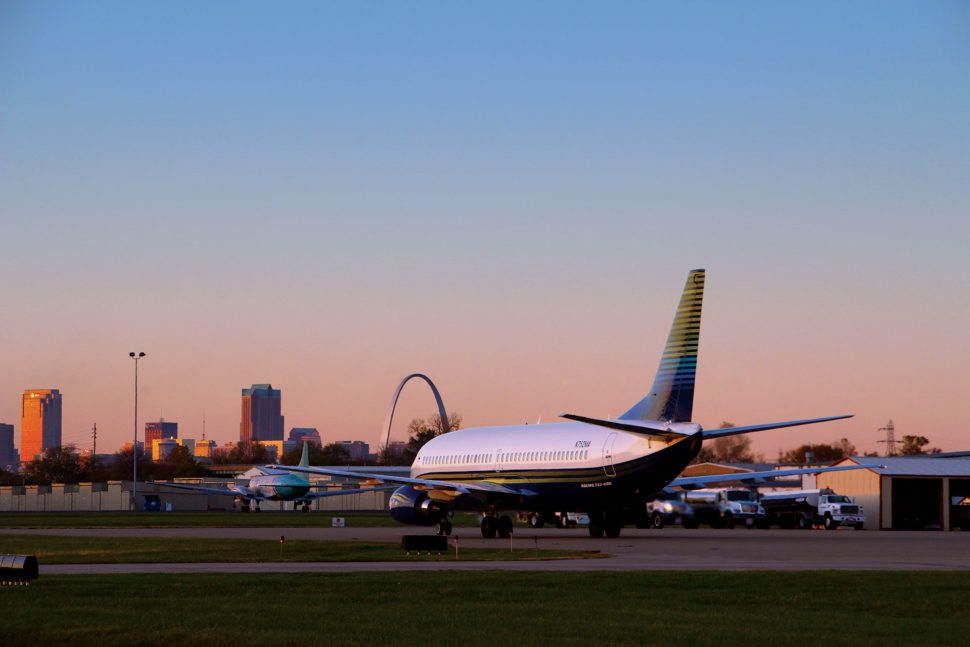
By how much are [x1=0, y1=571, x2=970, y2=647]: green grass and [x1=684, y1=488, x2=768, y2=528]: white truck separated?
39.2 meters

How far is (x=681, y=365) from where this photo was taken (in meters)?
41.8

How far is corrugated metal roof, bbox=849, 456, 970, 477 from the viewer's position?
6675cm

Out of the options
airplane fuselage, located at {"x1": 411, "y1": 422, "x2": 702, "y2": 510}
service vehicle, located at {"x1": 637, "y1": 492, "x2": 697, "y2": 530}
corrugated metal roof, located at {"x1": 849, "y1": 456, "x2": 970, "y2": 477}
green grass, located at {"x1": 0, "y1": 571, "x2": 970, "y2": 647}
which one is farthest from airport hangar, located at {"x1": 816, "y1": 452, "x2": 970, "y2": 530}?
green grass, located at {"x1": 0, "y1": 571, "x2": 970, "y2": 647}

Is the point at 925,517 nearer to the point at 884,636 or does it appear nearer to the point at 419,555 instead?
the point at 419,555

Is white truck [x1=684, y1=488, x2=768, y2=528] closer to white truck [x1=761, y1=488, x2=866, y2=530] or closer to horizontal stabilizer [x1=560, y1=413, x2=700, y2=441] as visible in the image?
white truck [x1=761, y1=488, x2=866, y2=530]

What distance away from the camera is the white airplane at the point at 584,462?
4153 cm

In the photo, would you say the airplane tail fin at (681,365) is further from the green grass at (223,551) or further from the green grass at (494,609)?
the green grass at (494,609)

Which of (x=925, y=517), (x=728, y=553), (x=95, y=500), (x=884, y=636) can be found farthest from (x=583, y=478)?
(x=95, y=500)

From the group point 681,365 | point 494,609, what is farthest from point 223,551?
point 494,609

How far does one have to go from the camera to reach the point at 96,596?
20.9m

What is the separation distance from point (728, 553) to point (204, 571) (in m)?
14.8

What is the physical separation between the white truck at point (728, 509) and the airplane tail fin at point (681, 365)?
23396mm

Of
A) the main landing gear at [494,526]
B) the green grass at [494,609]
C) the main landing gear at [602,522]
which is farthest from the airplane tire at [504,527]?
the green grass at [494,609]

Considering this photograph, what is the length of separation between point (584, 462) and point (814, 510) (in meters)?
27.0
